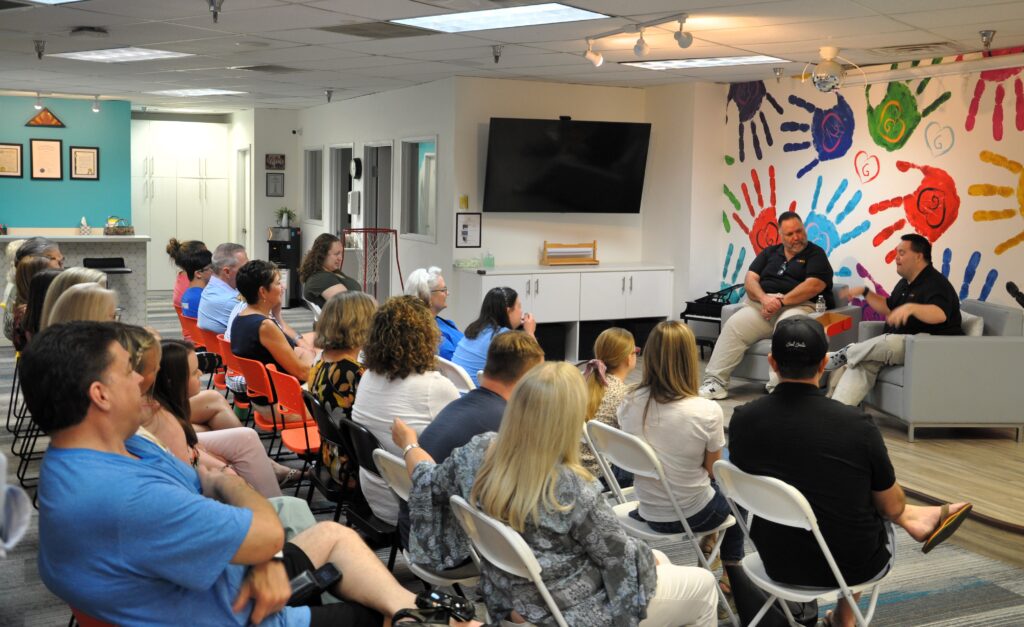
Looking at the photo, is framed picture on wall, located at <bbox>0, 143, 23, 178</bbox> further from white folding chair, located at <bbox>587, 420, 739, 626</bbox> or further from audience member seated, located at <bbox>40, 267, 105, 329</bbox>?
white folding chair, located at <bbox>587, 420, 739, 626</bbox>

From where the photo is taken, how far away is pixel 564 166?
10.3m

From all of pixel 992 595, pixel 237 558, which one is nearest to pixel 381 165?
pixel 992 595

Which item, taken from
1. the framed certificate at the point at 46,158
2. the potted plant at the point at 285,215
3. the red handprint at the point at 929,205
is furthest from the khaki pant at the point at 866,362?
the framed certificate at the point at 46,158

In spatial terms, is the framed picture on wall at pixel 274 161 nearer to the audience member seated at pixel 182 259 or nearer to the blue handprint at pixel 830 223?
the audience member seated at pixel 182 259

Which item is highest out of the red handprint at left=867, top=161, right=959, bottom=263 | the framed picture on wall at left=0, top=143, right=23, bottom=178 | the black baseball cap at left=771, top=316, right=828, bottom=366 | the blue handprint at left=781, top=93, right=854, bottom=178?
the blue handprint at left=781, top=93, right=854, bottom=178

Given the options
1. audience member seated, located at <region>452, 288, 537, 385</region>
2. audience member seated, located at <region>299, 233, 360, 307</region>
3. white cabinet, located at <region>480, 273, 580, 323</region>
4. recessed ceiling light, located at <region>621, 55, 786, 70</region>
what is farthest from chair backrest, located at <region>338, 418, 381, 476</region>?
white cabinet, located at <region>480, 273, 580, 323</region>

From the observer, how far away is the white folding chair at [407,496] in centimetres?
320

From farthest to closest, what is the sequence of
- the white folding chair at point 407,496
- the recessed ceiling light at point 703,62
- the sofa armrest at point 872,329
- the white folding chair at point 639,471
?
the recessed ceiling light at point 703,62
the sofa armrest at point 872,329
the white folding chair at point 639,471
the white folding chair at point 407,496

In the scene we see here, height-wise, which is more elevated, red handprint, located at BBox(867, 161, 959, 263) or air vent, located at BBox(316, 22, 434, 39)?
air vent, located at BBox(316, 22, 434, 39)

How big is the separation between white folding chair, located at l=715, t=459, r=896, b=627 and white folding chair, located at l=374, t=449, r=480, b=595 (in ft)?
2.93

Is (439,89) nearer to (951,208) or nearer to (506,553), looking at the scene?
(951,208)

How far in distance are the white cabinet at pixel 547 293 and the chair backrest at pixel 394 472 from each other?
6334 millimetres

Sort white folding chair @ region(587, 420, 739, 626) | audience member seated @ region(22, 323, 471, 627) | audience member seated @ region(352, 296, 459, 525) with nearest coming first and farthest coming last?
1. audience member seated @ region(22, 323, 471, 627)
2. white folding chair @ region(587, 420, 739, 626)
3. audience member seated @ region(352, 296, 459, 525)

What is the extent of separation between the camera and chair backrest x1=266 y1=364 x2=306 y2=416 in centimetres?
474
